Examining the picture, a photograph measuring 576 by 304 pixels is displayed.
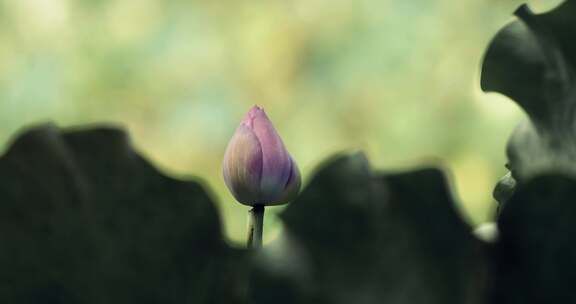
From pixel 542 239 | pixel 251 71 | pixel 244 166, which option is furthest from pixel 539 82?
pixel 251 71

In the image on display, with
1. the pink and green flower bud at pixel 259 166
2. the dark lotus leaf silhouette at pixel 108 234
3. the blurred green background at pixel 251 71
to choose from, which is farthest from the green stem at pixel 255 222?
the blurred green background at pixel 251 71

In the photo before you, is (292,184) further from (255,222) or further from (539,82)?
(539,82)

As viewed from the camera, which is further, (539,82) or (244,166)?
(244,166)

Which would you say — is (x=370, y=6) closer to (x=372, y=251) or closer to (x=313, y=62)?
(x=313, y=62)

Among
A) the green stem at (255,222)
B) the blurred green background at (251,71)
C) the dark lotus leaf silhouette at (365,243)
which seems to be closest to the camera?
the dark lotus leaf silhouette at (365,243)

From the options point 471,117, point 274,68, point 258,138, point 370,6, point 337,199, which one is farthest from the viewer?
point 370,6

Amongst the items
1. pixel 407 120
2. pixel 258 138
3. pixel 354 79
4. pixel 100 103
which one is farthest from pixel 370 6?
pixel 258 138

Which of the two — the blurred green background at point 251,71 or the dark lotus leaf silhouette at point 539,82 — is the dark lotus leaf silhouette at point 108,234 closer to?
the dark lotus leaf silhouette at point 539,82
